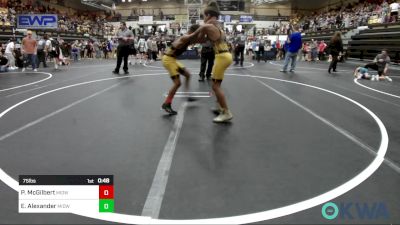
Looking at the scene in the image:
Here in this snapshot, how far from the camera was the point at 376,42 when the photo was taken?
21.7m

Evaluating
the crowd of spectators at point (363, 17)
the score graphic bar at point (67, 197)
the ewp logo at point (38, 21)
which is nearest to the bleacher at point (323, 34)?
the crowd of spectators at point (363, 17)

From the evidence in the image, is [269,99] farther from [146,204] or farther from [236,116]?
[146,204]

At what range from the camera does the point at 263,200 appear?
110 inches

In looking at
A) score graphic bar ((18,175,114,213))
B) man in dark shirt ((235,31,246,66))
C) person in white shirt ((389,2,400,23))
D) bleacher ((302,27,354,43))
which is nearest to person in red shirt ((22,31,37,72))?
man in dark shirt ((235,31,246,66))

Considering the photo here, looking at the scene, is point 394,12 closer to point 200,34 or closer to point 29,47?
point 29,47

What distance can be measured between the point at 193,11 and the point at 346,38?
45.8ft

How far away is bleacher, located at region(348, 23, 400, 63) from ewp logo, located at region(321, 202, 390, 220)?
1905cm

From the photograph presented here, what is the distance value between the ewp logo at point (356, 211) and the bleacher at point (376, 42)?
62.5 feet

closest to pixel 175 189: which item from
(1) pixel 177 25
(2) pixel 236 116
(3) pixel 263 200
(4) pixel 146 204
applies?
(4) pixel 146 204

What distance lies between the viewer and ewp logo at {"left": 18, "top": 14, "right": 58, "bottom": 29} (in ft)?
72.0

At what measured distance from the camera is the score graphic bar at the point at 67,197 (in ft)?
8.43

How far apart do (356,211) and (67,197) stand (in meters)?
2.18

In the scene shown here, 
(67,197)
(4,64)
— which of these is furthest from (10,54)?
(67,197)

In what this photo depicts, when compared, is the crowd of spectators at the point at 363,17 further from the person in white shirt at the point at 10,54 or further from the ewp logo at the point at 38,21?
the person in white shirt at the point at 10,54
